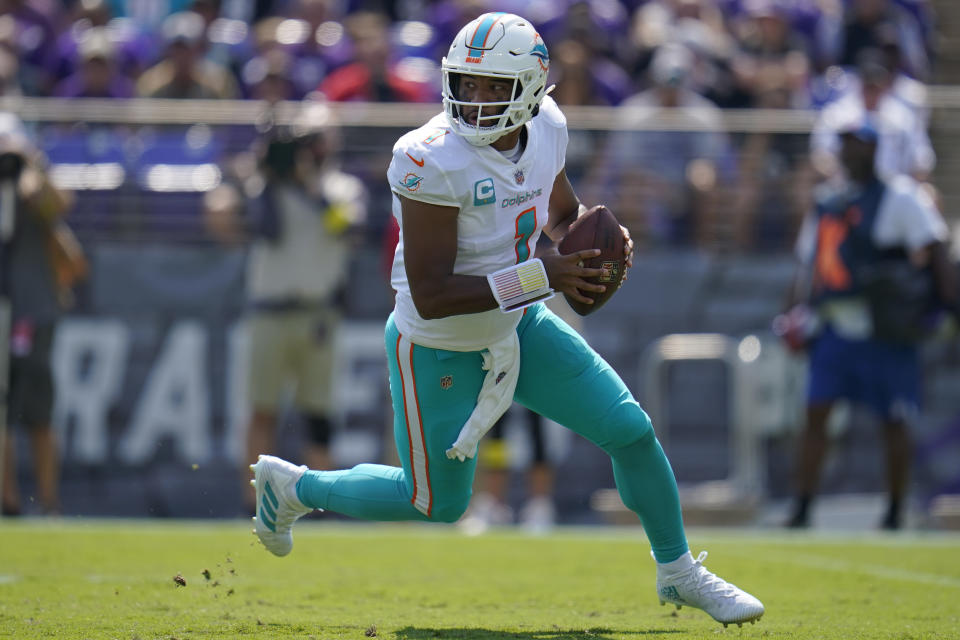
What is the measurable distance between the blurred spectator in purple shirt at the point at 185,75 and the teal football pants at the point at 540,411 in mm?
6445

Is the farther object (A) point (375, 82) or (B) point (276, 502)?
(A) point (375, 82)

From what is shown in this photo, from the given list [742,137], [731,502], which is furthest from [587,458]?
[742,137]

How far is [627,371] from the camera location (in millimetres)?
9719

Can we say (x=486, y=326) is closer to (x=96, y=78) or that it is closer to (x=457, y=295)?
(x=457, y=295)

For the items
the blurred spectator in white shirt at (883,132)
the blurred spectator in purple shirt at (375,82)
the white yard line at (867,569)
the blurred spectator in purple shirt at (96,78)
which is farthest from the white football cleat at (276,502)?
the blurred spectator in purple shirt at (96,78)

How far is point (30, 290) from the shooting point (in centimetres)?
880

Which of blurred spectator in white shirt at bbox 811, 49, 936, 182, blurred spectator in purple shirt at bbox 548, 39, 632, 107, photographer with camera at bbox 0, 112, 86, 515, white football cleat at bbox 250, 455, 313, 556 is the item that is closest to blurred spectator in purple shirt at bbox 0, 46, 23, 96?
photographer with camera at bbox 0, 112, 86, 515

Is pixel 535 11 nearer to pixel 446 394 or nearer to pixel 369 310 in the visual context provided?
pixel 369 310

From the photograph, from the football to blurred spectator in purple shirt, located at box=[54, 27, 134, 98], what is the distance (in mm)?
6942

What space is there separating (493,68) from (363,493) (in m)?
1.49

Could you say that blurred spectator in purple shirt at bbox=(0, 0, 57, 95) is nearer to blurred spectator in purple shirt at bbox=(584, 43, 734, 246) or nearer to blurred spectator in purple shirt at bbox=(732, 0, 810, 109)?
blurred spectator in purple shirt at bbox=(584, 43, 734, 246)

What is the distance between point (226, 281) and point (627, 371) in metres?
2.78

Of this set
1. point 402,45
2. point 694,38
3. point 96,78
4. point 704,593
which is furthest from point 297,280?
point 704,593

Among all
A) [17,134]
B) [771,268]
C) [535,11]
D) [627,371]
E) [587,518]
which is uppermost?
[535,11]
